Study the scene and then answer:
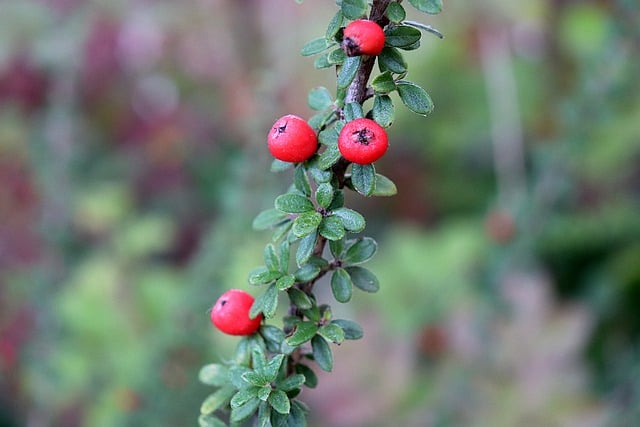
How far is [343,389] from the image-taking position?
6.33ft

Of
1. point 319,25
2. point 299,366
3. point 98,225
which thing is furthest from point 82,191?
point 299,366

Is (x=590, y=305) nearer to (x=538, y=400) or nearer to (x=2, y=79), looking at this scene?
(x=538, y=400)

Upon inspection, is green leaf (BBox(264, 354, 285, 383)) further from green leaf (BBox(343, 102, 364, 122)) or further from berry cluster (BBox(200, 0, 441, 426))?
green leaf (BBox(343, 102, 364, 122))

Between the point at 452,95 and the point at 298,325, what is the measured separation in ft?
8.86

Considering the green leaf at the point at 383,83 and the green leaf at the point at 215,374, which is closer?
the green leaf at the point at 383,83

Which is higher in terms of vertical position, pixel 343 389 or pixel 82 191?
pixel 82 191

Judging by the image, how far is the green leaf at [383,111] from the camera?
0.60m

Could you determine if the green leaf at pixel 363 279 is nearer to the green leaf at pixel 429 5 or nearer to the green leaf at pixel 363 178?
the green leaf at pixel 363 178

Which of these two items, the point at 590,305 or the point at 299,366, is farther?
the point at 590,305

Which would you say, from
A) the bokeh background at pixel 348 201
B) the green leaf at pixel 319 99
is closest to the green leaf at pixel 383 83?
the green leaf at pixel 319 99

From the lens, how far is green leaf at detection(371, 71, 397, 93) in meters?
0.59

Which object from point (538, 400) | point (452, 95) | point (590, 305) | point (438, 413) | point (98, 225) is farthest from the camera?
point (452, 95)

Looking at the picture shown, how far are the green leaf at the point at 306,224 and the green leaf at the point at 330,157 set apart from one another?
0.04m

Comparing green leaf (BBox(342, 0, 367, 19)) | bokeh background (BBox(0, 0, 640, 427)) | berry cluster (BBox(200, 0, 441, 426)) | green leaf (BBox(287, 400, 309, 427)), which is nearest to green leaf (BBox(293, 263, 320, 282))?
berry cluster (BBox(200, 0, 441, 426))
